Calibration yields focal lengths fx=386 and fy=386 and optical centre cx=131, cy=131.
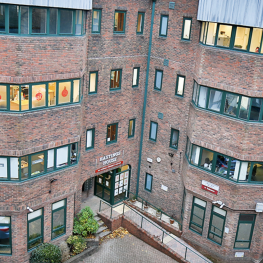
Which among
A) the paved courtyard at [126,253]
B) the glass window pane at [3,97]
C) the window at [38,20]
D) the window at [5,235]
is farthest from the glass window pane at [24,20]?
the paved courtyard at [126,253]

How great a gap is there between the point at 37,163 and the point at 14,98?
3550 mm

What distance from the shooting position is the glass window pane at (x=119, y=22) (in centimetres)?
2167

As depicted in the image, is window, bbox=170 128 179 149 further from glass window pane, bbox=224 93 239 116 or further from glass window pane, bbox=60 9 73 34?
glass window pane, bbox=60 9 73 34

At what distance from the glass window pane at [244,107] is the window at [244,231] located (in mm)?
5739

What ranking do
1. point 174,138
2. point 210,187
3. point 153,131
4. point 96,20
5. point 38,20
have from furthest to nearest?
point 153,131 → point 174,138 → point 210,187 → point 96,20 → point 38,20

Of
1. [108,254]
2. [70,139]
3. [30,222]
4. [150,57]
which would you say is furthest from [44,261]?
[150,57]

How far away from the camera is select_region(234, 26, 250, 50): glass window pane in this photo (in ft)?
61.0

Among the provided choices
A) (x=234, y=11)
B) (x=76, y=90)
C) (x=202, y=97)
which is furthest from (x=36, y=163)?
(x=234, y=11)

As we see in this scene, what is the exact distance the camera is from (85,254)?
21516mm

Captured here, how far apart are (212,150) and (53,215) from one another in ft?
30.4

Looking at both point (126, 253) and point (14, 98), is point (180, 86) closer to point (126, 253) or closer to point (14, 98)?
point (14, 98)

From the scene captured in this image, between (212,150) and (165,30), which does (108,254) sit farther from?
(165,30)

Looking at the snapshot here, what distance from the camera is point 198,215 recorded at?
22.8 meters

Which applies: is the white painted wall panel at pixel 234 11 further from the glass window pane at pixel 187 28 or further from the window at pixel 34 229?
the window at pixel 34 229
